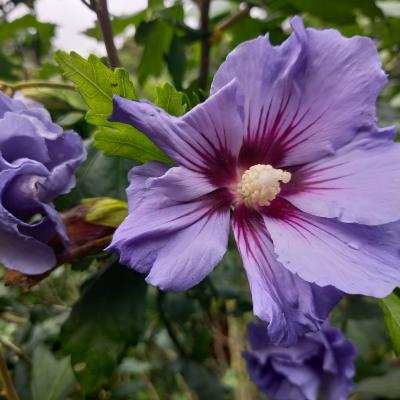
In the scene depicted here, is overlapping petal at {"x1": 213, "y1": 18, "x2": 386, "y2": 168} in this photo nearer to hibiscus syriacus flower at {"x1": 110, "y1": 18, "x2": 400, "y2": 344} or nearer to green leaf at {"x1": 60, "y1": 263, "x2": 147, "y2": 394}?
hibiscus syriacus flower at {"x1": 110, "y1": 18, "x2": 400, "y2": 344}

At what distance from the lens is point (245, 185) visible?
51 centimetres

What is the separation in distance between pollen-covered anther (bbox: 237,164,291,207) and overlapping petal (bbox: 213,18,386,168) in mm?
43

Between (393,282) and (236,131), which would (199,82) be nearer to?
(236,131)

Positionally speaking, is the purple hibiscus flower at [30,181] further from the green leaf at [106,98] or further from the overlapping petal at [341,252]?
the overlapping petal at [341,252]

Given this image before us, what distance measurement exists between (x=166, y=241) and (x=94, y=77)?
0.16m

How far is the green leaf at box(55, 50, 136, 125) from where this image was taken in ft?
1.49

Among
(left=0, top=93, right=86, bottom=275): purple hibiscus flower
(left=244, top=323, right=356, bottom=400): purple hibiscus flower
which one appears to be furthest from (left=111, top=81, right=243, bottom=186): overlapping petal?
(left=244, top=323, right=356, bottom=400): purple hibiscus flower

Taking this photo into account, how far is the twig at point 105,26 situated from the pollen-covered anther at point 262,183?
0.75 ft

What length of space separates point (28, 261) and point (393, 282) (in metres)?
0.32

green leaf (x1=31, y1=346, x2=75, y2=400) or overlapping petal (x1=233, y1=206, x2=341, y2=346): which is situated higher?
overlapping petal (x1=233, y1=206, x2=341, y2=346)

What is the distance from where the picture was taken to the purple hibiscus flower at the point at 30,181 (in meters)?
0.46

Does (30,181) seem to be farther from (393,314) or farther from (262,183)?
(393,314)

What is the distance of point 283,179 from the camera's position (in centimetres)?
51

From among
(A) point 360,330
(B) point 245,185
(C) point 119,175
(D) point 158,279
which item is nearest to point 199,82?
(C) point 119,175
